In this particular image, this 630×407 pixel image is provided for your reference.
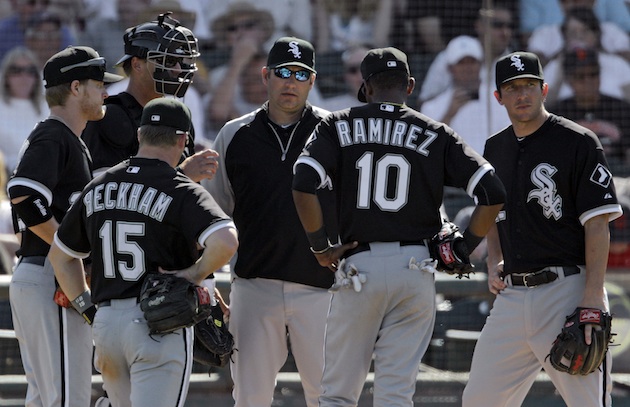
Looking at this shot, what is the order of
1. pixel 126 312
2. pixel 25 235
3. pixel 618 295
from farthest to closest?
pixel 618 295 < pixel 25 235 < pixel 126 312

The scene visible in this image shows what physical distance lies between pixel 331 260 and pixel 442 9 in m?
4.87

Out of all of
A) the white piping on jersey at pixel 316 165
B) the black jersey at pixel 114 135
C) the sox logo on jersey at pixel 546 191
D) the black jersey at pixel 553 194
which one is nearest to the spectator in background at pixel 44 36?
the black jersey at pixel 114 135

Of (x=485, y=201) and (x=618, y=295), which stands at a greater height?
(x=485, y=201)

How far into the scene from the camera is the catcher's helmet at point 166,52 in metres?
5.06

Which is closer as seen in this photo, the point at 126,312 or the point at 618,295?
the point at 126,312

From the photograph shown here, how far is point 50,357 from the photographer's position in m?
4.54

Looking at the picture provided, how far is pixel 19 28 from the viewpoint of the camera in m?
8.77

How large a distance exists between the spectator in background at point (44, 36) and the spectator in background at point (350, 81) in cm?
242

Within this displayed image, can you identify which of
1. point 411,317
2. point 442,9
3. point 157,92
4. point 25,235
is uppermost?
point 442,9

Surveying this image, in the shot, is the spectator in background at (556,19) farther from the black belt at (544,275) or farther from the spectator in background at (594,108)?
the black belt at (544,275)

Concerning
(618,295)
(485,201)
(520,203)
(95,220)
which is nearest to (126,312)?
(95,220)

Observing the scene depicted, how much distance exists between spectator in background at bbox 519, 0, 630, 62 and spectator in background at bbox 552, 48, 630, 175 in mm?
255

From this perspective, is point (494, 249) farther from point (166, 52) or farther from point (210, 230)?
point (166, 52)

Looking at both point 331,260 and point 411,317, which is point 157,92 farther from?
point 411,317
